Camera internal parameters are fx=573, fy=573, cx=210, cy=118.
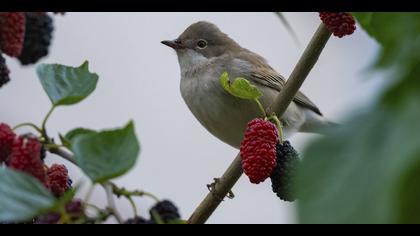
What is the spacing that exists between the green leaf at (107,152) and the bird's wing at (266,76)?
4.05 meters

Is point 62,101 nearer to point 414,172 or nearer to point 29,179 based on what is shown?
point 29,179

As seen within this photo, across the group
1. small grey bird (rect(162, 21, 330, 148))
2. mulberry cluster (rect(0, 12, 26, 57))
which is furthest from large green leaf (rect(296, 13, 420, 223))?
small grey bird (rect(162, 21, 330, 148))

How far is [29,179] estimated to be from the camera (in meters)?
0.76

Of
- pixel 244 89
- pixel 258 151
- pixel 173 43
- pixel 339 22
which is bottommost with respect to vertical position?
pixel 258 151

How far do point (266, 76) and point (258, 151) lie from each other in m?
3.47

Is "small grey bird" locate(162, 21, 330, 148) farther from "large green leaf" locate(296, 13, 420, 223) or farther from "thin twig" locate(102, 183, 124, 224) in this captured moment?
"large green leaf" locate(296, 13, 420, 223)

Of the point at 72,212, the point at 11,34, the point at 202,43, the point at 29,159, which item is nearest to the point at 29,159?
the point at 29,159

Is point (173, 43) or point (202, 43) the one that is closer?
point (173, 43)

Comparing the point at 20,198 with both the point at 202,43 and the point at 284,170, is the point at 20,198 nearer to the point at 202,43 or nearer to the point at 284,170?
the point at 284,170

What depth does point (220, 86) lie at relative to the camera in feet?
15.2

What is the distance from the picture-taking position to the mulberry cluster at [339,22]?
138cm

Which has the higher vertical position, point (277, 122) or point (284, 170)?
point (277, 122)

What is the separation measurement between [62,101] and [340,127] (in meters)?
0.78

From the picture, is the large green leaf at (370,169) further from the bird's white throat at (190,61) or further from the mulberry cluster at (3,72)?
the bird's white throat at (190,61)
